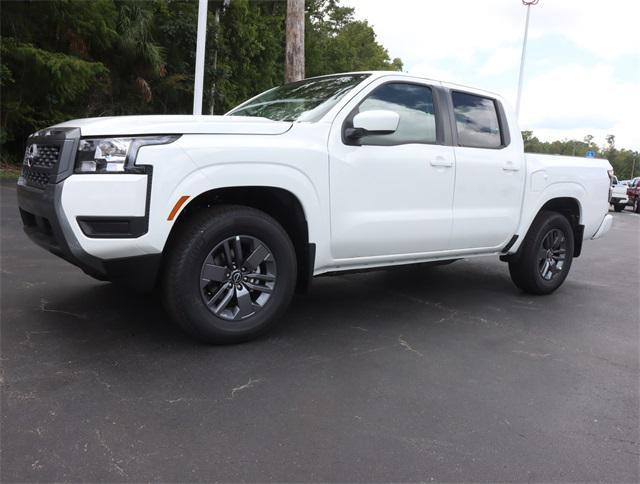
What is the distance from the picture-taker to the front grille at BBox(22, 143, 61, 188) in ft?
11.0

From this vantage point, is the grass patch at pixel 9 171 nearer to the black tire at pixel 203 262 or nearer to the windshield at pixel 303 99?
the windshield at pixel 303 99

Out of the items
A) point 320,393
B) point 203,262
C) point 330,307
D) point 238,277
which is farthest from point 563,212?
point 203,262

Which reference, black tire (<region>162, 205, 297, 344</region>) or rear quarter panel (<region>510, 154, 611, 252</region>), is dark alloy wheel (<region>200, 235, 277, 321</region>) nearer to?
black tire (<region>162, 205, 297, 344</region>)

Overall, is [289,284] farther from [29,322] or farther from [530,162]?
[530,162]

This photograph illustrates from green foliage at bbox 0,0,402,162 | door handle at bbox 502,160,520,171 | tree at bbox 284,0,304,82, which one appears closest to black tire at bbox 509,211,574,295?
door handle at bbox 502,160,520,171

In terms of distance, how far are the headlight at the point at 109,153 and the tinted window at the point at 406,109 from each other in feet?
5.37

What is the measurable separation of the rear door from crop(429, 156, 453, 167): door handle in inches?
4.4

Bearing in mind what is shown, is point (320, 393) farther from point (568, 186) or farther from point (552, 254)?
point (568, 186)

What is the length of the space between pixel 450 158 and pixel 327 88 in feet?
3.71

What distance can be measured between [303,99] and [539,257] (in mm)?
2836

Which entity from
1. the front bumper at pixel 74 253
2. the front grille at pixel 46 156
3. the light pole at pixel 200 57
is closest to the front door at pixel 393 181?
the front bumper at pixel 74 253

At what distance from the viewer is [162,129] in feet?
10.7

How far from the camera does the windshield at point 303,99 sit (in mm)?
4094

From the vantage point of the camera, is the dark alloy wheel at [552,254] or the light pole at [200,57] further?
the light pole at [200,57]
